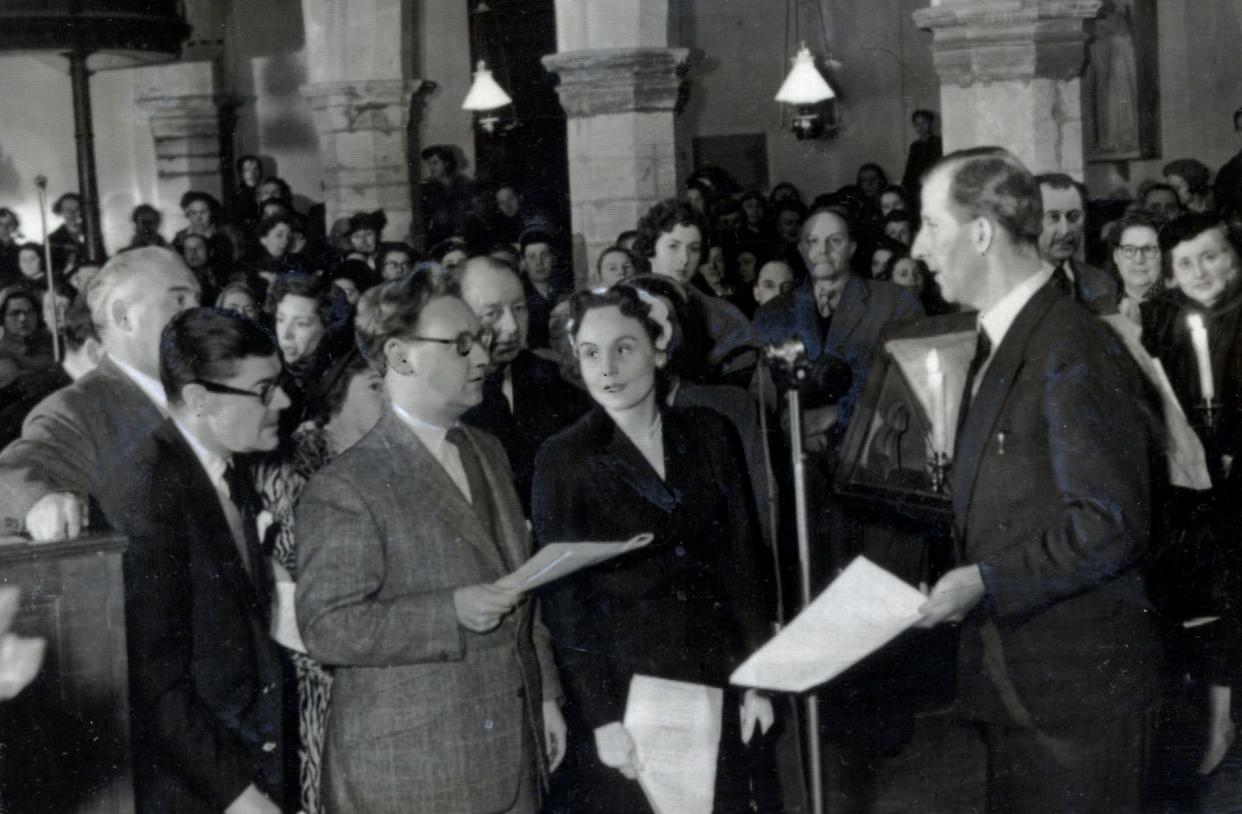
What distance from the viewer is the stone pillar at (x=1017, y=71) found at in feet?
22.9

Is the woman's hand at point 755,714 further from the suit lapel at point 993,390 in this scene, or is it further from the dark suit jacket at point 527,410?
the dark suit jacket at point 527,410

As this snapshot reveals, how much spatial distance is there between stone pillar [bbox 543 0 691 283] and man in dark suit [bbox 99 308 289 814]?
5.80 meters

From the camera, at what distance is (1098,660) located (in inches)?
117

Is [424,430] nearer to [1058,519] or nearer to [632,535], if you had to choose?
[632,535]

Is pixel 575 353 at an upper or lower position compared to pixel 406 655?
upper

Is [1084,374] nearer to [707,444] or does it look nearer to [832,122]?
Result: [707,444]

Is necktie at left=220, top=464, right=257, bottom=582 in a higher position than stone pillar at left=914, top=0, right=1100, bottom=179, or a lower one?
lower

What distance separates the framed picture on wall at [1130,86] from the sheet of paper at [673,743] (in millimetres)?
11689

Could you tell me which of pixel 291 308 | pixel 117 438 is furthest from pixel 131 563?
pixel 291 308

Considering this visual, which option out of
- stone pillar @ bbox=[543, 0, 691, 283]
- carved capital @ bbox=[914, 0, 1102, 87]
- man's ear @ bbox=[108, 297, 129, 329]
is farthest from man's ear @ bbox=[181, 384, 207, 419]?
stone pillar @ bbox=[543, 0, 691, 283]

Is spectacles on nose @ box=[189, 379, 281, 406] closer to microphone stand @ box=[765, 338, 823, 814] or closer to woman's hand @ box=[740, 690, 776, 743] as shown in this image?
microphone stand @ box=[765, 338, 823, 814]

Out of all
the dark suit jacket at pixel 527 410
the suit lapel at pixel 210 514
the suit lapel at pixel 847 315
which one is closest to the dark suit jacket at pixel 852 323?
the suit lapel at pixel 847 315

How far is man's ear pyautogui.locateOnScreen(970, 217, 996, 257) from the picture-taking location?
9.97ft

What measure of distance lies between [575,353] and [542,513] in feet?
1.27
